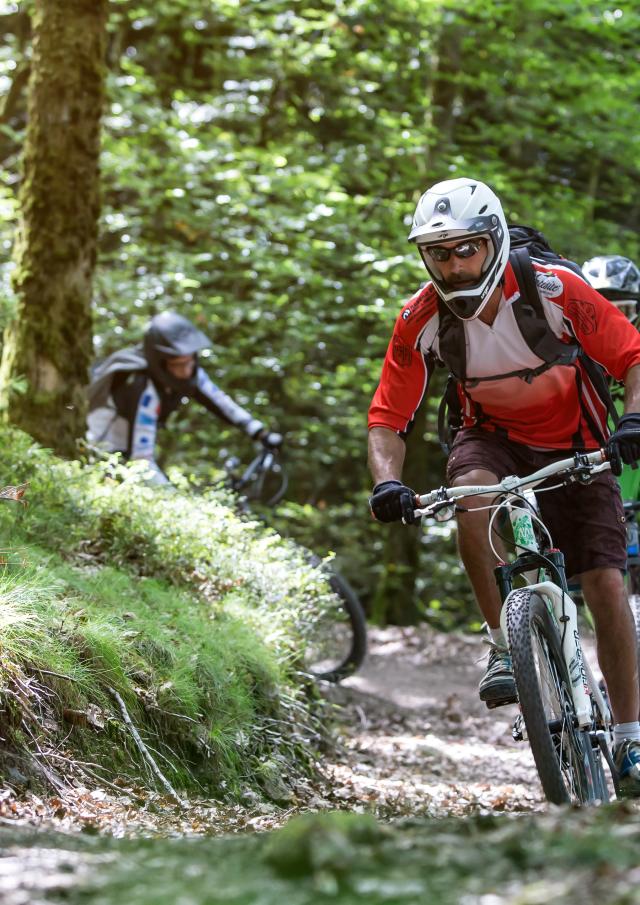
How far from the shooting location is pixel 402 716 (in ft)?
30.3

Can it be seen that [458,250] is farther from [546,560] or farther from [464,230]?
[546,560]

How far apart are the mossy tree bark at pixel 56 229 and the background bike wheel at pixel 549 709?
4537mm

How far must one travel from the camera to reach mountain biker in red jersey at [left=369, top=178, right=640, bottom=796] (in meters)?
4.60

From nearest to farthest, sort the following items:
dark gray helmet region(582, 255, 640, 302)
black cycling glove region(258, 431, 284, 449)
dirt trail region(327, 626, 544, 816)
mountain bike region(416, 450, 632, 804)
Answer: mountain bike region(416, 450, 632, 804), dirt trail region(327, 626, 544, 816), dark gray helmet region(582, 255, 640, 302), black cycling glove region(258, 431, 284, 449)

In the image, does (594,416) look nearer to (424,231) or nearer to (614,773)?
(424,231)

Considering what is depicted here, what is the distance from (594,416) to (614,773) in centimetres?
154

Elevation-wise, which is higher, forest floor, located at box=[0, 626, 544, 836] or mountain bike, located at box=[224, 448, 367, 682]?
mountain bike, located at box=[224, 448, 367, 682]

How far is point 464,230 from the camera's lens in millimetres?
4586

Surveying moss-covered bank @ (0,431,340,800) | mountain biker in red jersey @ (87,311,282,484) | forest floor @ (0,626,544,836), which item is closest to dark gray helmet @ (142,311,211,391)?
mountain biker in red jersey @ (87,311,282,484)

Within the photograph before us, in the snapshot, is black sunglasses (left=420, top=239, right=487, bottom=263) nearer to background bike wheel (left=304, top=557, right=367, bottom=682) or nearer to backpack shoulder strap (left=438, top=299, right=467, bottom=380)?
backpack shoulder strap (left=438, top=299, right=467, bottom=380)

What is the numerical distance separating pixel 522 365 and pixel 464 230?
2.10ft

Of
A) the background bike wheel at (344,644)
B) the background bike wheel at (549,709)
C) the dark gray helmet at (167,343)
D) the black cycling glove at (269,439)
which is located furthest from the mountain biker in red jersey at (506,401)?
the black cycling glove at (269,439)

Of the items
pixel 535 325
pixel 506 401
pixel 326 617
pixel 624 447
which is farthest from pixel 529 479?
pixel 326 617

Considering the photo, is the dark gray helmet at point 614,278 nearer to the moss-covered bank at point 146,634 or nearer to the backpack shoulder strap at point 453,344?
the backpack shoulder strap at point 453,344
